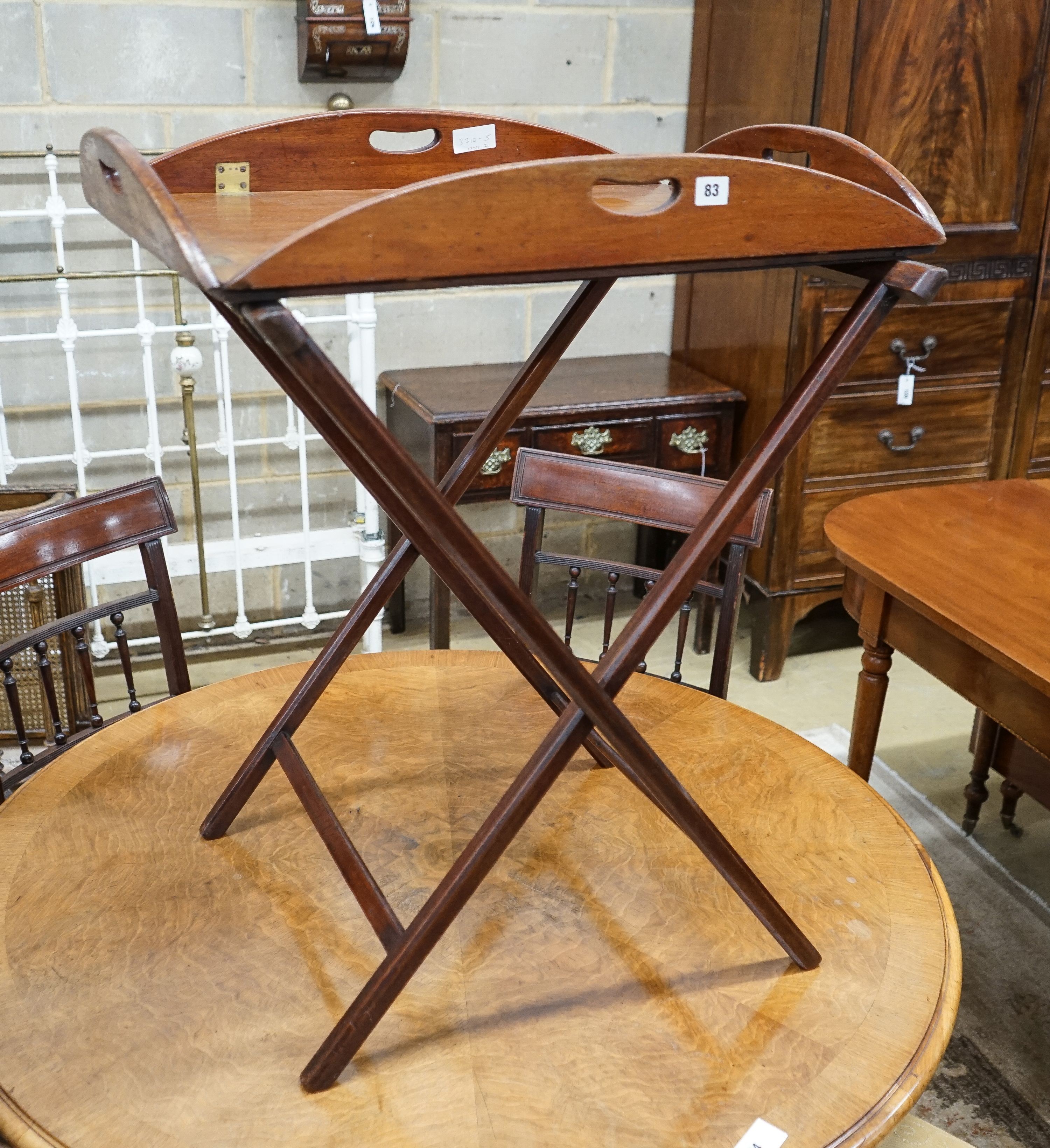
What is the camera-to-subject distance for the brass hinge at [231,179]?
1.18 m

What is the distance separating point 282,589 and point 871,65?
211cm

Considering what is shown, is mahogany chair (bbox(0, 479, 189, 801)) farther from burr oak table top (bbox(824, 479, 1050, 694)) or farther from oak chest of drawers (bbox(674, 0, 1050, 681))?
oak chest of drawers (bbox(674, 0, 1050, 681))

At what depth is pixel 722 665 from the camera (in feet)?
5.96

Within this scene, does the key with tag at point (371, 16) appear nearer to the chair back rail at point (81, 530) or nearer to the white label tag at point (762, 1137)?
the chair back rail at point (81, 530)

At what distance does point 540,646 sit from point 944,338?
255 cm

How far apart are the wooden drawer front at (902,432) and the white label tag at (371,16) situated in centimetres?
146

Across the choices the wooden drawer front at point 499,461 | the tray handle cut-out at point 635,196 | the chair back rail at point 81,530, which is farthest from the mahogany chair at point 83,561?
the wooden drawer front at point 499,461

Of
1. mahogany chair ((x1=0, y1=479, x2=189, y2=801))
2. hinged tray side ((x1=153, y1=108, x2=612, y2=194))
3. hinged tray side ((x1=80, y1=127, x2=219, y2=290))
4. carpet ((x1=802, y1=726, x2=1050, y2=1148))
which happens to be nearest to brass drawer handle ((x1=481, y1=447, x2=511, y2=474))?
carpet ((x1=802, y1=726, x2=1050, y2=1148))

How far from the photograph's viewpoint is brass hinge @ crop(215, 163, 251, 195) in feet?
3.87

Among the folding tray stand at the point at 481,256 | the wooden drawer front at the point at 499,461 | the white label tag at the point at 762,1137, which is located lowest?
the wooden drawer front at the point at 499,461

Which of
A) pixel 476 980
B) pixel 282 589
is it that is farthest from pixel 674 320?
pixel 476 980

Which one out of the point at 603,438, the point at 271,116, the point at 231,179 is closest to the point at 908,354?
the point at 603,438

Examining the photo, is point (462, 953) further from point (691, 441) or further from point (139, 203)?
point (691, 441)

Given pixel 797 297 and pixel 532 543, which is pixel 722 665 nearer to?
pixel 532 543
